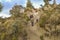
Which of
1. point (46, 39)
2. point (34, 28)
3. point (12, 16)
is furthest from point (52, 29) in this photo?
→ point (12, 16)

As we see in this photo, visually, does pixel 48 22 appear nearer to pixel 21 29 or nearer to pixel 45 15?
pixel 45 15

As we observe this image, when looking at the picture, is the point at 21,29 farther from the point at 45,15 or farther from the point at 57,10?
the point at 57,10

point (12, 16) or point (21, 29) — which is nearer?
point (21, 29)

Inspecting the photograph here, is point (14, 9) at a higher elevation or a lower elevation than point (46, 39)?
higher

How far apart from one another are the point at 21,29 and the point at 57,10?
8085 mm

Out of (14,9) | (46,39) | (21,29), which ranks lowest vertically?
(46,39)

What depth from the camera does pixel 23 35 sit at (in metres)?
33.3

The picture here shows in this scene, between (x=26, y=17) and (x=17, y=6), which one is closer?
(x=26, y=17)

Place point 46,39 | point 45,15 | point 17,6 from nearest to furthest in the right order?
1. point 46,39
2. point 45,15
3. point 17,6

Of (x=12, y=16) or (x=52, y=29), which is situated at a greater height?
(x=12, y=16)

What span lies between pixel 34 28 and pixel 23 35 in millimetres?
3384

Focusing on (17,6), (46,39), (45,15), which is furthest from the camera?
(17,6)

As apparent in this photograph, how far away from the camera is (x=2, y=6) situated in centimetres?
3597

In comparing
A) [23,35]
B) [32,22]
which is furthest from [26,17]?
[23,35]
